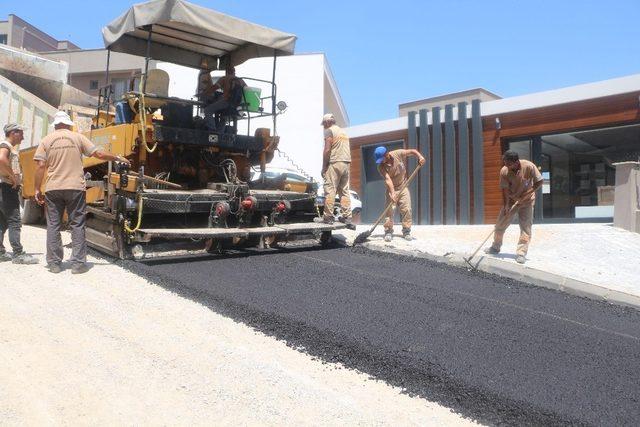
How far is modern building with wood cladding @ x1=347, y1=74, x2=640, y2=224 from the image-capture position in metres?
10.5

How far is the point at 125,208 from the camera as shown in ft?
17.8

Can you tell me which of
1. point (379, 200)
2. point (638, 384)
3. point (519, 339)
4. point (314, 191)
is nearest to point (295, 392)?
point (519, 339)

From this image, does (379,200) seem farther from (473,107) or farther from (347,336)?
(347,336)

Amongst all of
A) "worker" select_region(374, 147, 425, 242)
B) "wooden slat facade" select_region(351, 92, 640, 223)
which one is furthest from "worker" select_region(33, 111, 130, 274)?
"wooden slat facade" select_region(351, 92, 640, 223)

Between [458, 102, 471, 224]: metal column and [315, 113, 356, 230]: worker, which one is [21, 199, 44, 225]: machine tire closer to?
[315, 113, 356, 230]: worker

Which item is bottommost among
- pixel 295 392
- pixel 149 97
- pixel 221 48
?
pixel 295 392

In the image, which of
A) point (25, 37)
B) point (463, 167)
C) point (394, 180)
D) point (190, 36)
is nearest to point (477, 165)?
point (463, 167)

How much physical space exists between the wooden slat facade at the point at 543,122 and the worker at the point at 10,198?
30.5ft

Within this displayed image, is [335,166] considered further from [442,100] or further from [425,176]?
[442,100]

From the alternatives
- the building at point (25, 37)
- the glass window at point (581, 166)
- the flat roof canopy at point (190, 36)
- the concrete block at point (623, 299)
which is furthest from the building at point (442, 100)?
the building at point (25, 37)

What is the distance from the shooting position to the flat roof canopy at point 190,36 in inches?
230

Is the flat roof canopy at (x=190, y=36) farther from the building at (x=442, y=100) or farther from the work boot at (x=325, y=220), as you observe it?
the building at (x=442, y=100)

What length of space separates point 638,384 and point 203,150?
529cm

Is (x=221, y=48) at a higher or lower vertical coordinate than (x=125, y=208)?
higher
